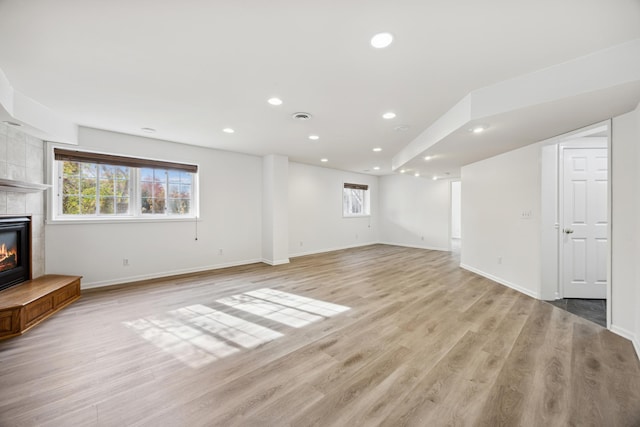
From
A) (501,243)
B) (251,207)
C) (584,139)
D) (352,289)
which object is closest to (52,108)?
(251,207)

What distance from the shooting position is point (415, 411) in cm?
154

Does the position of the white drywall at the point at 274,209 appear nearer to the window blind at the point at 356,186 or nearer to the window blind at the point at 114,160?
the window blind at the point at 114,160

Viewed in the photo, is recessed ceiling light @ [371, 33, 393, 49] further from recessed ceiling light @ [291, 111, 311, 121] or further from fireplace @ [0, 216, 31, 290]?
fireplace @ [0, 216, 31, 290]

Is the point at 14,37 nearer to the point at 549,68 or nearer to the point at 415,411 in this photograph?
the point at 415,411

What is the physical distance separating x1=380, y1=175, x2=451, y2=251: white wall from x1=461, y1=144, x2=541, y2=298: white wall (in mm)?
2302

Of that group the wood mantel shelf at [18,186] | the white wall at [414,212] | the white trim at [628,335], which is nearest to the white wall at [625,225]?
the white trim at [628,335]

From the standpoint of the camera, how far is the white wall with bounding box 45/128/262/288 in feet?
12.6

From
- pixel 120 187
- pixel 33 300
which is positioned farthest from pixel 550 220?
pixel 120 187

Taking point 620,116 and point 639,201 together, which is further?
point 620,116

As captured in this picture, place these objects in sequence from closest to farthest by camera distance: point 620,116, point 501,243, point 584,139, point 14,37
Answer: point 14,37 < point 620,116 < point 584,139 < point 501,243

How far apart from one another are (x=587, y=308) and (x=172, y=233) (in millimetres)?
6371

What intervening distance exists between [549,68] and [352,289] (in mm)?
3337

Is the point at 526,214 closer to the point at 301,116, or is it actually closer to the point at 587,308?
the point at 587,308

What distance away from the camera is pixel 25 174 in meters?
3.25
